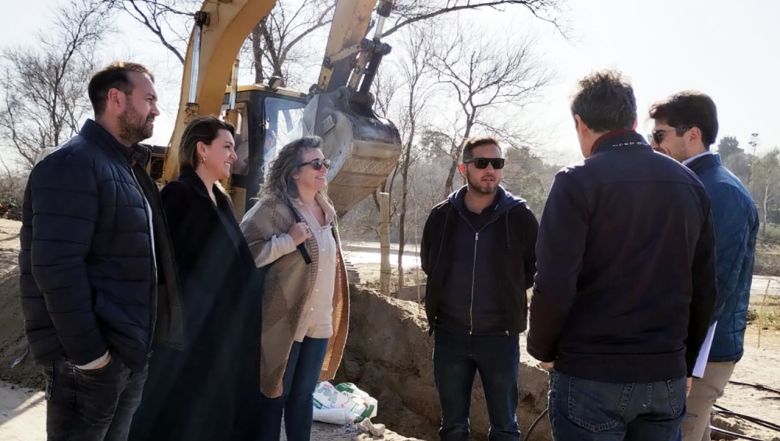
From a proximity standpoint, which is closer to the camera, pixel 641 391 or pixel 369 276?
pixel 641 391

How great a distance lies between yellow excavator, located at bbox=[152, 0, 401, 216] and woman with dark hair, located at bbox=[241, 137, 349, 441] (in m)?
2.29

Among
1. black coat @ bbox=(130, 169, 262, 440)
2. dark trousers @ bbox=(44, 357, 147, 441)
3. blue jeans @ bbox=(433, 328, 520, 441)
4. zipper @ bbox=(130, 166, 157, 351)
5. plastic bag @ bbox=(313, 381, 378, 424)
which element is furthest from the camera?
plastic bag @ bbox=(313, 381, 378, 424)

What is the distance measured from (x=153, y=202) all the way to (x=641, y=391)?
2128 millimetres

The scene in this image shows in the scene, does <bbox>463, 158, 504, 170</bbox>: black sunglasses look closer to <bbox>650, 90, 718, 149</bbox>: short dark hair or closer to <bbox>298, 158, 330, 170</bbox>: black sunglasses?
<bbox>298, 158, 330, 170</bbox>: black sunglasses

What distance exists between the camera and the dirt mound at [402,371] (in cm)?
610

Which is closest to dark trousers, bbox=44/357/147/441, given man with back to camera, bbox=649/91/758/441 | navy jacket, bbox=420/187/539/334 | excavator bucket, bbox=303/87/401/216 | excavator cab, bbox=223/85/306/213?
navy jacket, bbox=420/187/539/334

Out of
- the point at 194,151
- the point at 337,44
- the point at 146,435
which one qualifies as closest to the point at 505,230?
the point at 194,151

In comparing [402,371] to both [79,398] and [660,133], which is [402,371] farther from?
[79,398]

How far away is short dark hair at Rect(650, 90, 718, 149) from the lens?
2.86 m

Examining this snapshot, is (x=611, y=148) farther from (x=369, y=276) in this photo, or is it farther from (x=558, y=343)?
(x=369, y=276)

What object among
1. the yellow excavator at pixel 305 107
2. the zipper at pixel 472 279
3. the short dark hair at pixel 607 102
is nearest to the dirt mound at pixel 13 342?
the yellow excavator at pixel 305 107

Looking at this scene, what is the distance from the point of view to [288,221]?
3512 mm

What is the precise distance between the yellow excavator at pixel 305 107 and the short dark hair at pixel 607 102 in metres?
3.70

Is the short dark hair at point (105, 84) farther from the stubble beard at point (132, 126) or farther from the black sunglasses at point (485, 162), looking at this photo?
the black sunglasses at point (485, 162)
